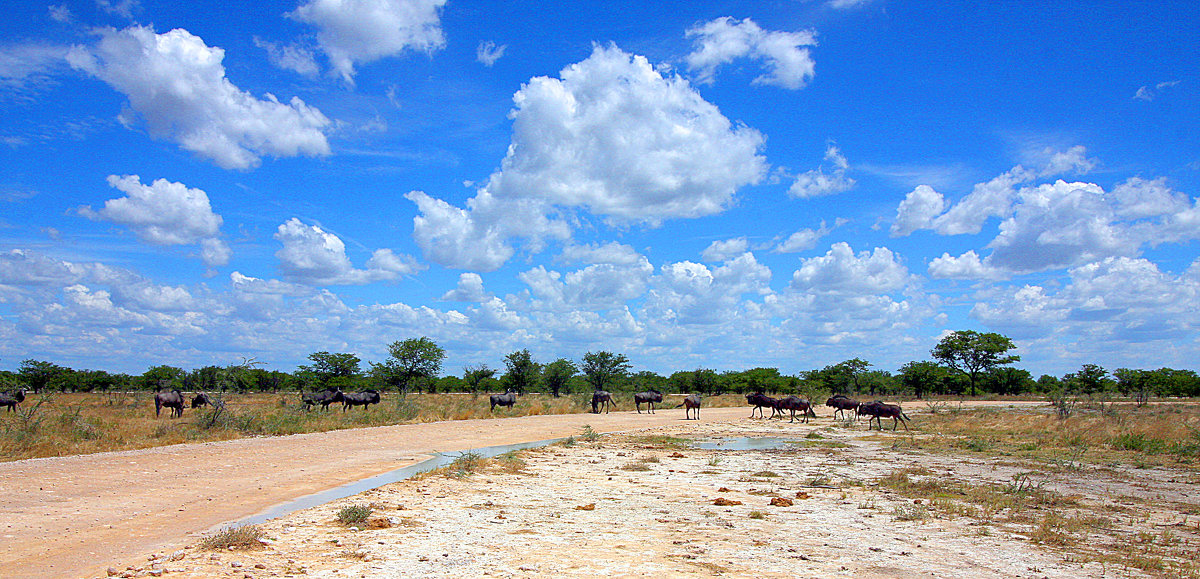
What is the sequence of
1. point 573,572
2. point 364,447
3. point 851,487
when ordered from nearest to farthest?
1. point 573,572
2. point 851,487
3. point 364,447

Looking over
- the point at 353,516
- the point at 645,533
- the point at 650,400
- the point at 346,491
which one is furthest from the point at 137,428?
the point at 650,400

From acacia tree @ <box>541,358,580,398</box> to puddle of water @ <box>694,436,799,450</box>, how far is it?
183 ft

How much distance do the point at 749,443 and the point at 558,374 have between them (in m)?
58.2

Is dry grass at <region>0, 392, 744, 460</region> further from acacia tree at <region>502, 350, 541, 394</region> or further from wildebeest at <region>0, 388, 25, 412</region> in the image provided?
acacia tree at <region>502, 350, 541, 394</region>

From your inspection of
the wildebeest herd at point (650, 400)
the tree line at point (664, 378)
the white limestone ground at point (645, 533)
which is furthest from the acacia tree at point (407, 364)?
the white limestone ground at point (645, 533)

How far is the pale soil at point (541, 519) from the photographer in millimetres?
8305

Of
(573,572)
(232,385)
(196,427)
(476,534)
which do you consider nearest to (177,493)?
(476,534)

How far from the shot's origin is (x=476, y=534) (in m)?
10.0

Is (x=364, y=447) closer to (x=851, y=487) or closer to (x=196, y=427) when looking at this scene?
(x=196, y=427)

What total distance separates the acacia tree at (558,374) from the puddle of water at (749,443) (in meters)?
55.6

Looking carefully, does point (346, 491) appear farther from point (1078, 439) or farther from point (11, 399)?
point (11, 399)

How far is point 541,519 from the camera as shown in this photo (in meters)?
11.1

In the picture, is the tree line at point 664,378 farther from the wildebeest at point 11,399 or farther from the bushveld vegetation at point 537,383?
the wildebeest at point 11,399

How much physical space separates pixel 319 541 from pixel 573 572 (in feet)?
12.7
